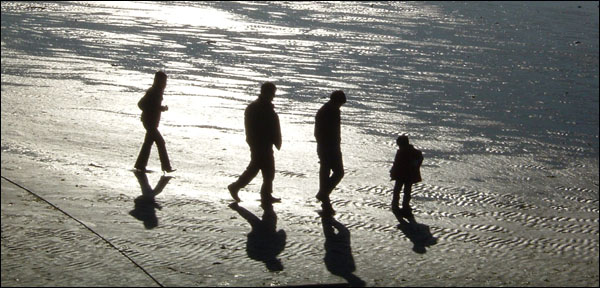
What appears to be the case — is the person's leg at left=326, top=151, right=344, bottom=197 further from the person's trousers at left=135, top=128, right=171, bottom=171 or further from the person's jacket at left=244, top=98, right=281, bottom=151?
the person's trousers at left=135, top=128, right=171, bottom=171

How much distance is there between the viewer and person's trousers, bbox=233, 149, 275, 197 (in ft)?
37.2

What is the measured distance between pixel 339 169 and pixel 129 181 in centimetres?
258

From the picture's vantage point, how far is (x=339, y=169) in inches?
457

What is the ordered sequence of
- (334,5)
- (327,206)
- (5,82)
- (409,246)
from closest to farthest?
(409,246), (327,206), (5,82), (334,5)

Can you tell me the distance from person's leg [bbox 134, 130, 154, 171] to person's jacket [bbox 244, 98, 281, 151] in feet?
5.98

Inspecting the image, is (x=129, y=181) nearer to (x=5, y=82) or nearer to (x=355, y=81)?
(x=5, y=82)

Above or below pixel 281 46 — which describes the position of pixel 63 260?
above

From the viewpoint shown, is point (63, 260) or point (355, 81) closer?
point (63, 260)

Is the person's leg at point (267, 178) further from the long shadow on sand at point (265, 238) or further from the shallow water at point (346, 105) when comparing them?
the shallow water at point (346, 105)

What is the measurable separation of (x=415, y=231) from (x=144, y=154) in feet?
13.3

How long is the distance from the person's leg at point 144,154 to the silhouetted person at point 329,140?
2.49 m

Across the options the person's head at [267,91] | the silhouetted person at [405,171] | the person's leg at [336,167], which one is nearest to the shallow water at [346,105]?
the silhouetted person at [405,171]

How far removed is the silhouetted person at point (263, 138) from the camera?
1141cm

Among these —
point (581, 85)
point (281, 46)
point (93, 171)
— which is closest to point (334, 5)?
point (281, 46)
